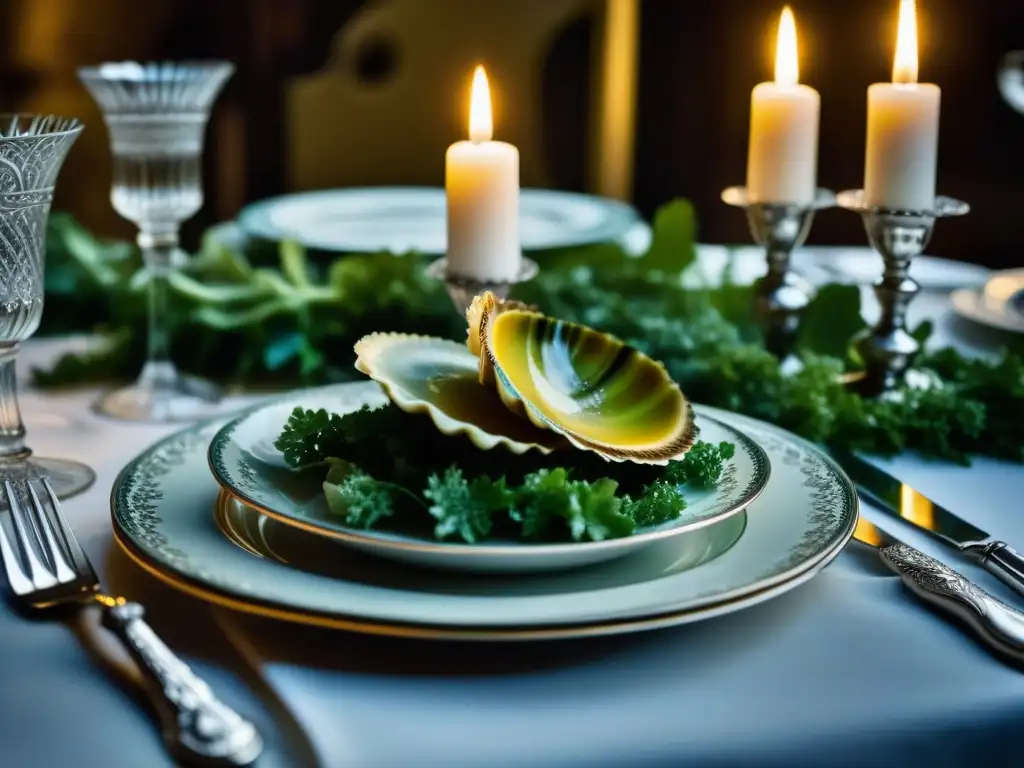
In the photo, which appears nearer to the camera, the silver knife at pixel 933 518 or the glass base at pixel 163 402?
the silver knife at pixel 933 518

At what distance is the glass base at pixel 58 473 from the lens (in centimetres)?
63

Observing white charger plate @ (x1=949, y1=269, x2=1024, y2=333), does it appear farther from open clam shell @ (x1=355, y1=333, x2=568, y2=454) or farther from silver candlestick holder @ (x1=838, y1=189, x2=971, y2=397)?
open clam shell @ (x1=355, y1=333, x2=568, y2=454)

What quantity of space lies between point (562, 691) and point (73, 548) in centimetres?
21

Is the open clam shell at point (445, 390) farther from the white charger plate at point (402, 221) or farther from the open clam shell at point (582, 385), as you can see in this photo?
the white charger plate at point (402, 221)

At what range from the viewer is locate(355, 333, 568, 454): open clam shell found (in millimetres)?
502

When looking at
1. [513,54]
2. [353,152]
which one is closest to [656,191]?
[513,54]

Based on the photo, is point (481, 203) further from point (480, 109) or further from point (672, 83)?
point (672, 83)

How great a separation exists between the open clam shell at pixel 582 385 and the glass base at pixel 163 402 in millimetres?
288

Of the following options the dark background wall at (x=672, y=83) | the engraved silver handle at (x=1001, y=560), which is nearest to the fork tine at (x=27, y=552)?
the engraved silver handle at (x=1001, y=560)

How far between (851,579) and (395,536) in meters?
0.19

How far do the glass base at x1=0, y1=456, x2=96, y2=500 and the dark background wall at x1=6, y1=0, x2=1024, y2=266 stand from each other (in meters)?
1.60

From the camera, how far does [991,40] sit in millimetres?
2031

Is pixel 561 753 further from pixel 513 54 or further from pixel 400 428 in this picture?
pixel 513 54

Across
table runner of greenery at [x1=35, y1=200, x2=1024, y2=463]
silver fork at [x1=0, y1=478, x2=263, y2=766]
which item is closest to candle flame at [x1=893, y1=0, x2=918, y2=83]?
table runner of greenery at [x1=35, y1=200, x2=1024, y2=463]
